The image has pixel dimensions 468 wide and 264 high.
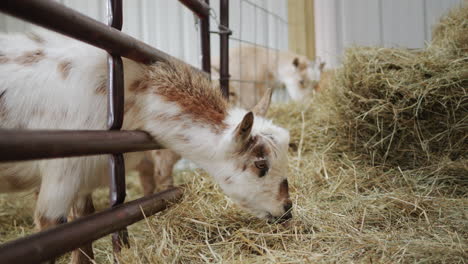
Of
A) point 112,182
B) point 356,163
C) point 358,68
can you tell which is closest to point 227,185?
point 112,182

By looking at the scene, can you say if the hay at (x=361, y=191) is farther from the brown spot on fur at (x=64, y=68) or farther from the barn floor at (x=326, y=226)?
the brown spot on fur at (x=64, y=68)

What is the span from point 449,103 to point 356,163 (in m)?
0.78

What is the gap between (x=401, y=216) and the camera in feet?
6.77

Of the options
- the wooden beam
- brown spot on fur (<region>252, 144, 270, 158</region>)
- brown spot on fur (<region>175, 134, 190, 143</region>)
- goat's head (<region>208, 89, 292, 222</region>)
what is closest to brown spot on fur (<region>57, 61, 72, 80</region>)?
brown spot on fur (<region>175, 134, 190, 143</region>)

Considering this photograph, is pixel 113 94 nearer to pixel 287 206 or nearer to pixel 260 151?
pixel 260 151

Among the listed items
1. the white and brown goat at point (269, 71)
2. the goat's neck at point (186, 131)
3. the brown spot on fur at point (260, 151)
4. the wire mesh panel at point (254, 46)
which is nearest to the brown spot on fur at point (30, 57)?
the goat's neck at point (186, 131)

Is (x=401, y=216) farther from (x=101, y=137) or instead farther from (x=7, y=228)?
(x=7, y=228)

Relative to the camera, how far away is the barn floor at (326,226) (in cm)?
159

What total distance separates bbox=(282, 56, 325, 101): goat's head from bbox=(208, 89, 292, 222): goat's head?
5.05 metres

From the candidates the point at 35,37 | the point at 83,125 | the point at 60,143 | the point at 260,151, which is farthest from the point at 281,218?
the point at 35,37

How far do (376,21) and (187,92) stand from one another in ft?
14.9

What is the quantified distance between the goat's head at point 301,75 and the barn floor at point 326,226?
4269 mm

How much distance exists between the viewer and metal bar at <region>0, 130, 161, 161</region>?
3.44 ft

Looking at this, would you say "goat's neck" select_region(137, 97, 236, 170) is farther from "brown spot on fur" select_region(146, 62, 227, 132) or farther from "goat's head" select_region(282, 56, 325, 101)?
"goat's head" select_region(282, 56, 325, 101)
